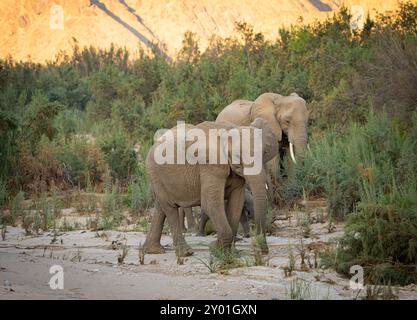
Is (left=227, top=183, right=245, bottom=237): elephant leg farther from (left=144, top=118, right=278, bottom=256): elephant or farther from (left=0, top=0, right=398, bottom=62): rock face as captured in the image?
(left=0, top=0, right=398, bottom=62): rock face

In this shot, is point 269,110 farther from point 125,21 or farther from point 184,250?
point 125,21

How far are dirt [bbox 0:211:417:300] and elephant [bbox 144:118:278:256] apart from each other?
0.28 metres

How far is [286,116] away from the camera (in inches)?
581

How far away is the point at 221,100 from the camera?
19234mm

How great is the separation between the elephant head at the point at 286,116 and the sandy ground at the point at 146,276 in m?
4.21

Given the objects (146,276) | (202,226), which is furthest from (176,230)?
(146,276)

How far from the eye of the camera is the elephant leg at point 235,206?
9.68 metres

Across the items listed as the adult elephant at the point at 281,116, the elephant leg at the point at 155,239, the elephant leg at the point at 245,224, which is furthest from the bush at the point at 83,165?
the elephant leg at the point at 155,239

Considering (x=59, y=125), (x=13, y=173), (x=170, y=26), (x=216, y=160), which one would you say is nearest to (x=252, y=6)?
(x=170, y=26)

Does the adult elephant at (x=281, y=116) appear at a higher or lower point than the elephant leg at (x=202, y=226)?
higher

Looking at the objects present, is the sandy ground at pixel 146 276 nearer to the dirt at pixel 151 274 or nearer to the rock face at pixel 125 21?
the dirt at pixel 151 274

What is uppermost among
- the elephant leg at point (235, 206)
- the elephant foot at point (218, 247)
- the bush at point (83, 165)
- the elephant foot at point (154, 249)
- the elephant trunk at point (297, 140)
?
the elephant trunk at point (297, 140)

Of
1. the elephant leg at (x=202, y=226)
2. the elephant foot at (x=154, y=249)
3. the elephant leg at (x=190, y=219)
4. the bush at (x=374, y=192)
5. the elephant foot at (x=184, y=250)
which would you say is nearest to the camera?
the bush at (x=374, y=192)

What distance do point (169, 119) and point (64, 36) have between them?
35162mm
